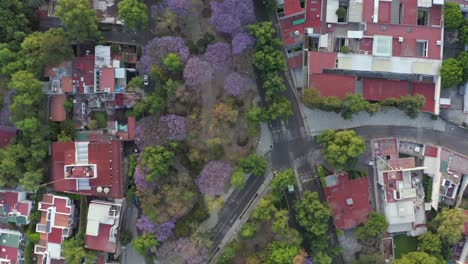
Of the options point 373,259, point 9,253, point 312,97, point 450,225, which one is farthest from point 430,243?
point 9,253

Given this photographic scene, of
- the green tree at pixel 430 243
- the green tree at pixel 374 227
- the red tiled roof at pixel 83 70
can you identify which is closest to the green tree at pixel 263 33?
the red tiled roof at pixel 83 70

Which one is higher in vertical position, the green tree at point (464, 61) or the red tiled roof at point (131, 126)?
the green tree at point (464, 61)

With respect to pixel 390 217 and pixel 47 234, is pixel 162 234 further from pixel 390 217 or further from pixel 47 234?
pixel 390 217

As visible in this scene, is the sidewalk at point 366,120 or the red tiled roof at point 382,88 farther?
the sidewalk at point 366,120

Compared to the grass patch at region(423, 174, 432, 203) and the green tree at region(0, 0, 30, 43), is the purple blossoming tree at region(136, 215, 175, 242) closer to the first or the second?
the green tree at region(0, 0, 30, 43)

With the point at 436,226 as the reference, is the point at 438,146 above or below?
above

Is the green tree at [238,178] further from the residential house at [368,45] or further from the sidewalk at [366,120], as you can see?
the residential house at [368,45]

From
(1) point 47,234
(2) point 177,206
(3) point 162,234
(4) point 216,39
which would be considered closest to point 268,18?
(4) point 216,39

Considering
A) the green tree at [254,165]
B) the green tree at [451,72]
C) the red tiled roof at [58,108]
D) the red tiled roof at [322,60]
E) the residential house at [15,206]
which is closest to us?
the green tree at [451,72]
